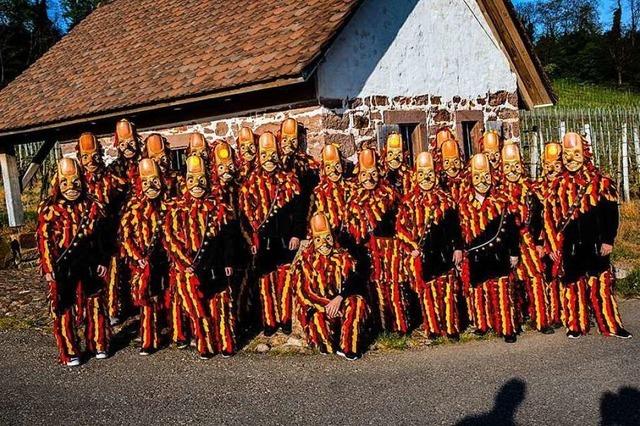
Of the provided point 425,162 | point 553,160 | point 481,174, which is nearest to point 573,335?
point 553,160

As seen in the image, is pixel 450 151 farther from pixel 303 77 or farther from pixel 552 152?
pixel 303 77

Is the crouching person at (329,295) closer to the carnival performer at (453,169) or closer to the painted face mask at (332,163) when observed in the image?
the painted face mask at (332,163)

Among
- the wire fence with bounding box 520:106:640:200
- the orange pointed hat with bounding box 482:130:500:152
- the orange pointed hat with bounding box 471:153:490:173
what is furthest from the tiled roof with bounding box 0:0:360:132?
the wire fence with bounding box 520:106:640:200

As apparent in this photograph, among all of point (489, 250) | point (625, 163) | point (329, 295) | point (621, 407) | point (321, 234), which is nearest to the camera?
point (621, 407)

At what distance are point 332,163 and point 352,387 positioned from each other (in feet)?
7.23

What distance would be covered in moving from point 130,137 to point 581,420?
5.23 meters

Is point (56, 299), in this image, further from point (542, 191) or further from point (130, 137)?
point (542, 191)

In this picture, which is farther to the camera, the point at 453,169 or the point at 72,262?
the point at 453,169

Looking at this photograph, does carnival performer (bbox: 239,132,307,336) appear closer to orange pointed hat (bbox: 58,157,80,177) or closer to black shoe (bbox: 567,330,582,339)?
orange pointed hat (bbox: 58,157,80,177)

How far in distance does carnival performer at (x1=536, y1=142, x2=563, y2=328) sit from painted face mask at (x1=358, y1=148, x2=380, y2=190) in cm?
153

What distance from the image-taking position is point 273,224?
6.67 meters

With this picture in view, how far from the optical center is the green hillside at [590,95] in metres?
37.0

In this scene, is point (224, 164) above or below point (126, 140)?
below

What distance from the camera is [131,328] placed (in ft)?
24.1
